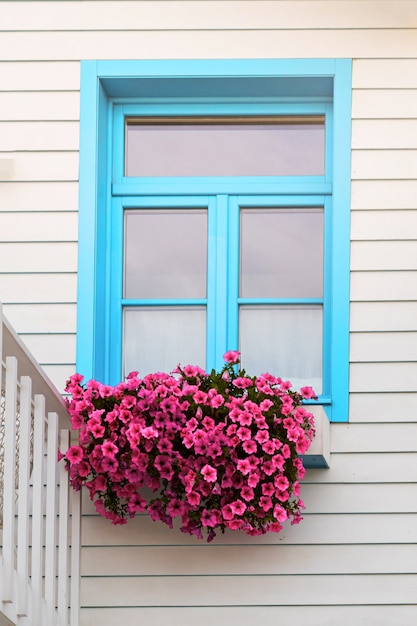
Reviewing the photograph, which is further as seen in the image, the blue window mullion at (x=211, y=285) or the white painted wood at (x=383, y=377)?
the blue window mullion at (x=211, y=285)

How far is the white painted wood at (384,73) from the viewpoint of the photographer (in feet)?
14.3

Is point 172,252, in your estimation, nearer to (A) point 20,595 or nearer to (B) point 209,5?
(B) point 209,5

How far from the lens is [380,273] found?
4234 millimetres

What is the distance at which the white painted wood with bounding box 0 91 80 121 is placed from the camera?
4363mm

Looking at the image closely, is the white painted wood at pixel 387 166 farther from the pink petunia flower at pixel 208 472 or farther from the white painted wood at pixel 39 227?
the pink petunia flower at pixel 208 472

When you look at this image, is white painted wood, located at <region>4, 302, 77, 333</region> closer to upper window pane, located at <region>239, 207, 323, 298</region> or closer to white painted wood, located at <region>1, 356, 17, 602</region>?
upper window pane, located at <region>239, 207, 323, 298</region>

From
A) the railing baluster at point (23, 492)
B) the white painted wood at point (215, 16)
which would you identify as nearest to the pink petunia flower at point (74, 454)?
the railing baluster at point (23, 492)

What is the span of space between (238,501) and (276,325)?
2.90 feet

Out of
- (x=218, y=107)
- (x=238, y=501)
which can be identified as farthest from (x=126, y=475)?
(x=218, y=107)

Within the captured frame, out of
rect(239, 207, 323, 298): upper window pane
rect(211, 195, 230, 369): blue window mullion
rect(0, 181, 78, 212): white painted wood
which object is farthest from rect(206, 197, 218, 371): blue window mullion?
rect(0, 181, 78, 212): white painted wood

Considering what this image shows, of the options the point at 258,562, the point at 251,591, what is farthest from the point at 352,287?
the point at 251,591

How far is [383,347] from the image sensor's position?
13.8ft

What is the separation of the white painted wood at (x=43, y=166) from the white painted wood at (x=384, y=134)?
3.63 feet

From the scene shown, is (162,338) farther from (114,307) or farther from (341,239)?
(341,239)
